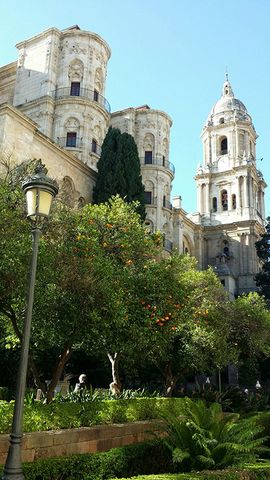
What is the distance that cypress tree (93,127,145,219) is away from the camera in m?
31.2

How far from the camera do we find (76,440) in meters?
9.44

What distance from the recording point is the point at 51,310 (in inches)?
444

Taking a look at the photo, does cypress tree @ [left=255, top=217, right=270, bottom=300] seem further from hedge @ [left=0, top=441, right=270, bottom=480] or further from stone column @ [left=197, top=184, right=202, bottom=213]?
hedge @ [left=0, top=441, right=270, bottom=480]

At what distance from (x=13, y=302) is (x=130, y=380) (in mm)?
18650

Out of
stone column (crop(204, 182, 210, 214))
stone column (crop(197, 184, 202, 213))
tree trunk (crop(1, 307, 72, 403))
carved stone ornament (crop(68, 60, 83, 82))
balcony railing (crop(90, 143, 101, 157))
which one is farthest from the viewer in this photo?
stone column (crop(197, 184, 202, 213))

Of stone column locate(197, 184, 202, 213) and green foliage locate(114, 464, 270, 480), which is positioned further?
stone column locate(197, 184, 202, 213)

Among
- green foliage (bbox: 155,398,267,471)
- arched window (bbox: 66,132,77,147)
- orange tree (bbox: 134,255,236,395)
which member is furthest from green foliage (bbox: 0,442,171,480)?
arched window (bbox: 66,132,77,147)

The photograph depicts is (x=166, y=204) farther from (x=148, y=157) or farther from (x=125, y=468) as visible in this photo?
(x=125, y=468)

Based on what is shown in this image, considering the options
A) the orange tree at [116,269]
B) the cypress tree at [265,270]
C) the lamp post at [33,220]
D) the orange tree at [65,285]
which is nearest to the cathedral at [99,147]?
the cypress tree at [265,270]

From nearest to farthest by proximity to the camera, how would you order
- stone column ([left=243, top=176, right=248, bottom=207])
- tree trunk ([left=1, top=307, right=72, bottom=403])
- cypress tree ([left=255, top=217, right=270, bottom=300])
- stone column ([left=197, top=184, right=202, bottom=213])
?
tree trunk ([left=1, top=307, right=72, bottom=403]) → cypress tree ([left=255, top=217, right=270, bottom=300]) → stone column ([left=243, top=176, right=248, bottom=207]) → stone column ([left=197, top=184, right=202, bottom=213])

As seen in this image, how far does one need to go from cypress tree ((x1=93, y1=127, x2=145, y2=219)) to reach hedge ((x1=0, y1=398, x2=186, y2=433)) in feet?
63.1

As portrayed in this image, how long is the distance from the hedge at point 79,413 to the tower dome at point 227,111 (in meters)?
51.0

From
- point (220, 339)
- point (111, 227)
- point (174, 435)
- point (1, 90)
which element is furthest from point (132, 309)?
point (1, 90)

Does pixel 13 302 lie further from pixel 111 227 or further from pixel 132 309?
pixel 111 227
